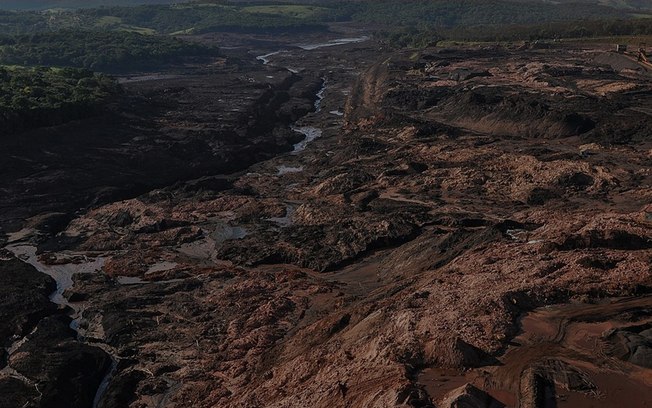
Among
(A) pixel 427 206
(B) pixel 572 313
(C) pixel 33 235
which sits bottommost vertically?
(C) pixel 33 235

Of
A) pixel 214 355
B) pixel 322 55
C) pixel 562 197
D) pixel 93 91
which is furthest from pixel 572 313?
pixel 322 55

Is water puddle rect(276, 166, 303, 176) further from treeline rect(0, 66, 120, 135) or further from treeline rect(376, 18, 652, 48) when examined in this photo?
treeline rect(376, 18, 652, 48)

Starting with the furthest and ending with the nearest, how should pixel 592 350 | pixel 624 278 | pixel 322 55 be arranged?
pixel 322 55
pixel 624 278
pixel 592 350

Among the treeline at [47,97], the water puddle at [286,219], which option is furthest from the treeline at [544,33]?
the water puddle at [286,219]

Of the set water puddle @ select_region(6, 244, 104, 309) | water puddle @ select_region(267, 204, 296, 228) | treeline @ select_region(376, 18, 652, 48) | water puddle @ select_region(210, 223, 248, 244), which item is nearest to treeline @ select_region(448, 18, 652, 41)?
treeline @ select_region(376, 18, 652, 48)

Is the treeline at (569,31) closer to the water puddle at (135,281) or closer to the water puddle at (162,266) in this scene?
the water puddle at (162,266)

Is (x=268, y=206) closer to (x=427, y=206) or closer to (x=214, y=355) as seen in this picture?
(x=427, y=206)

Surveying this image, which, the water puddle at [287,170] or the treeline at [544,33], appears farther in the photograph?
the treeline at [544,33]
